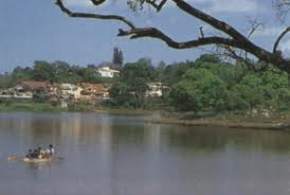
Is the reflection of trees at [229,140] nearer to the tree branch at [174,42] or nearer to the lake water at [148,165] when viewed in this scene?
the lake water at [148,165]

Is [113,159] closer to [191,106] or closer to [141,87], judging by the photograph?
[191,106]

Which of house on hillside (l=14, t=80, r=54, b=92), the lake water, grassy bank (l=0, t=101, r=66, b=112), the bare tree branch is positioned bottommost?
the lake water

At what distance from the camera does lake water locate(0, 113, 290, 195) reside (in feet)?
106

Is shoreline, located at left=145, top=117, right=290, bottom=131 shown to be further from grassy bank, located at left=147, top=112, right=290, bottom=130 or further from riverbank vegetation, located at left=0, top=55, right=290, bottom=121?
riverbank vegetation, located at left=0, top=55, right=290, bottom=121

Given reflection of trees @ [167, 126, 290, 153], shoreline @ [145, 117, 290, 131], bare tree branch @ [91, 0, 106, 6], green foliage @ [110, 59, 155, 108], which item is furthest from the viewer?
green foliage @ [110, 59, 155, 108]

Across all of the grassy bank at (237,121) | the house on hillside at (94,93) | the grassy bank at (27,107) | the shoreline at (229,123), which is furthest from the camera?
the house on hillside at (94,93)

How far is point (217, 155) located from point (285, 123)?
3866 cm

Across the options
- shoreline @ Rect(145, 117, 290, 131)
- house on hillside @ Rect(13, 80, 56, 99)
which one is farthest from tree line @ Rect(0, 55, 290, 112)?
house on hillside @ Rect(13, 80, 56, 99)

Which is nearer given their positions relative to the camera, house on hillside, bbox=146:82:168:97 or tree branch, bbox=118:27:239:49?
tree branch, bbox=118:27:239:49

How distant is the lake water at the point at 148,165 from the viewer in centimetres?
3244

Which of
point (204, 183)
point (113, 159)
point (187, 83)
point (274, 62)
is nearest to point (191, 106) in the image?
point (187, 83)

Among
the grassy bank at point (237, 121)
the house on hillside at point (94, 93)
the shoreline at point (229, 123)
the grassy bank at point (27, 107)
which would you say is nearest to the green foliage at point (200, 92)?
the grassy bank at point (237, 121)

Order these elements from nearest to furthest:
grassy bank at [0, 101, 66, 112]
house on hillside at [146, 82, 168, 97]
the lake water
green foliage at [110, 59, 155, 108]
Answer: the lake water → grassy bank at [0, 101, 66, 112] → green foliage at [110, 59, 155, 108] → house on hillside at [146, 82, 168, 97]

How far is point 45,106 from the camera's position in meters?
140
